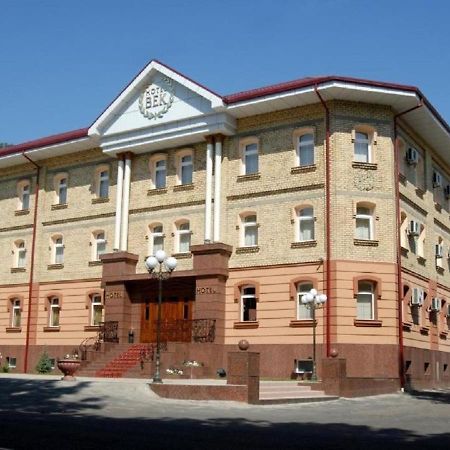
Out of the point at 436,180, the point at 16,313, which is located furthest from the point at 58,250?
the point at 436,180

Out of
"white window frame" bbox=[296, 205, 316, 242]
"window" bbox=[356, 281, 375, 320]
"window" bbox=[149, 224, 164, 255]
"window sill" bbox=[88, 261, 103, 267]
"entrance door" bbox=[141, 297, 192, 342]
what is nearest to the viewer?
"window" bbox=[356, 281, 375, 320]

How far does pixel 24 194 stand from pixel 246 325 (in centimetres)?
1474

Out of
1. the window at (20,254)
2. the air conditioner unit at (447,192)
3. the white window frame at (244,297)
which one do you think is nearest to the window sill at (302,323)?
the white window frame at (244,297)

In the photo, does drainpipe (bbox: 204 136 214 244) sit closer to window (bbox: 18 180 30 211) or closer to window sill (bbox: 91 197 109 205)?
window sill (bbox: 91 197 109 205)

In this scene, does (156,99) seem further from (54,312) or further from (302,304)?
(54,312)

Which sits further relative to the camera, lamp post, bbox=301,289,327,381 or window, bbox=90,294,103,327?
window, bbox=90,294,103,327

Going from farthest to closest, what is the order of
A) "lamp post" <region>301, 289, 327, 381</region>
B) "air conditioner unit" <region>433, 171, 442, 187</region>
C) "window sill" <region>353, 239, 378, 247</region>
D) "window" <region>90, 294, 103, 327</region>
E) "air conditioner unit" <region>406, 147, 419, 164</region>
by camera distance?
"air conditioner unit" <region>433, 171, 442, 187</region> → "window" <region>90, 294, 103, 327</region> → "air conditioner unit" <region>406, 147, 419, 164</region> → "window sill" <region>353, 239, 378, 247</region> → "lamp post" <region>301, 289, 327, 381</region>

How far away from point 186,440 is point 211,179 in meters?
18.4

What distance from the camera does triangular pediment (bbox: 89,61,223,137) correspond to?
94.0ft

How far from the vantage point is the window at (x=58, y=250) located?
33.6 metres

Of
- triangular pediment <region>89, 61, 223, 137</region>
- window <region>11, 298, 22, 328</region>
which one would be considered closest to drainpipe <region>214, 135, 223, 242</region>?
triangular pediment <region>89, 61, 223, 137</region>

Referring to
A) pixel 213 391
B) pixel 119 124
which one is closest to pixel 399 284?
pixel 213 391

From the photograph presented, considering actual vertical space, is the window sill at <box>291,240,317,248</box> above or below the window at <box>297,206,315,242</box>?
below

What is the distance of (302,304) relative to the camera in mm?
26281
